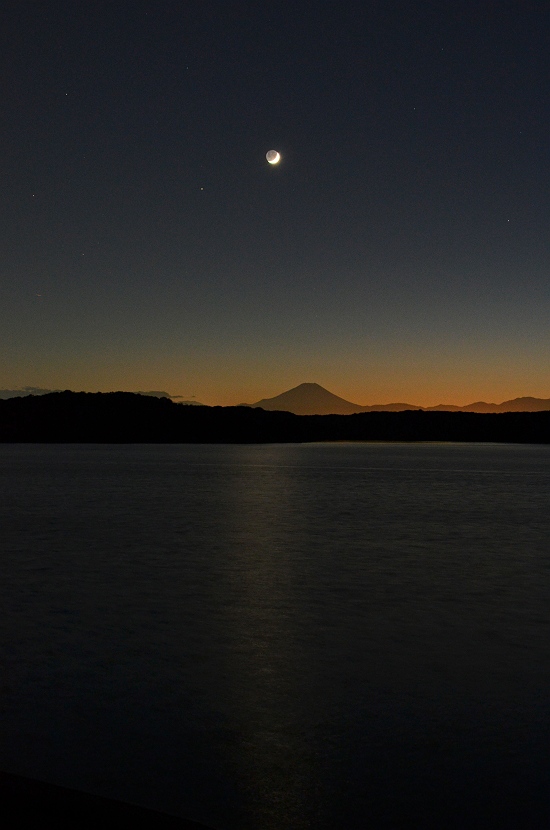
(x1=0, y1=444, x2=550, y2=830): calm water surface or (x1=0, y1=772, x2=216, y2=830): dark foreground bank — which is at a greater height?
(x1=0, y1=772, x2=216, y2=830): dark foreground bank

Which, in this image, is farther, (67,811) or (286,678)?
(286,678)

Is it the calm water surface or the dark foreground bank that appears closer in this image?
the dark foreground bank

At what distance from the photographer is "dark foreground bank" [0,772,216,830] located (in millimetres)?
5074

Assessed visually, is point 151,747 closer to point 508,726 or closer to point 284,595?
point 508,726

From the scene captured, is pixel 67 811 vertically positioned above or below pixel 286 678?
above

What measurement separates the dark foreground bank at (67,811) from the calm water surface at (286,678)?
2.87 ft

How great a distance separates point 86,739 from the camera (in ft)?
24.9

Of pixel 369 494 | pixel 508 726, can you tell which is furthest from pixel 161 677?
pixel 369 494

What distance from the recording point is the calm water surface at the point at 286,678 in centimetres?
656

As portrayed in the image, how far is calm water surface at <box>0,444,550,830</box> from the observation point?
6559 mm

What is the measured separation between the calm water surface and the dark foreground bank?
2.87ft

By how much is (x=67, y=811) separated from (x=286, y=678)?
4986mm

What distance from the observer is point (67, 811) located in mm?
5238

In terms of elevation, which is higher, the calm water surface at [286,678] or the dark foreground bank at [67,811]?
the dark foreground bank at [67,811]
